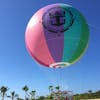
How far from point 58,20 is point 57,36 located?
84cm

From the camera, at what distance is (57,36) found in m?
14.1

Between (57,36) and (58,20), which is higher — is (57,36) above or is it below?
below

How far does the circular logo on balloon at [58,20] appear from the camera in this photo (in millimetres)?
14102

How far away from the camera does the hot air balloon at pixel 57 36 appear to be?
46.4ft

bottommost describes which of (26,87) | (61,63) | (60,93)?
(60,93)

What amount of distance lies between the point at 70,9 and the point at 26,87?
89209 millimetres

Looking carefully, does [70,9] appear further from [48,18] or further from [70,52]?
[70,52]

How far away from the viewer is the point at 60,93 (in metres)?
13.4

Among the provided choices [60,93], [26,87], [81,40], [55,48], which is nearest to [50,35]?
[55,48]

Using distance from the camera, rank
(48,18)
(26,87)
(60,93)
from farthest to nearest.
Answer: (26,87)
(48,18)
(60,93)

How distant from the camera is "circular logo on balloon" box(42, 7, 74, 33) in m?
14.1

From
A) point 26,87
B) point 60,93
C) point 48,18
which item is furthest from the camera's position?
point 26,87

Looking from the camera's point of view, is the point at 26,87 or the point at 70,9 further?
the point at 26,87

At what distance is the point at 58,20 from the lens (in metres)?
14.2
